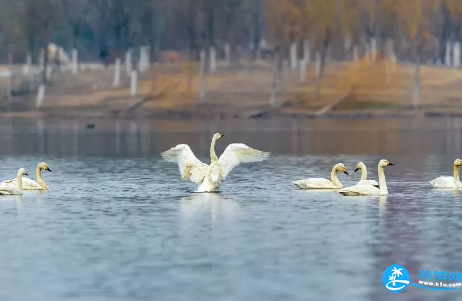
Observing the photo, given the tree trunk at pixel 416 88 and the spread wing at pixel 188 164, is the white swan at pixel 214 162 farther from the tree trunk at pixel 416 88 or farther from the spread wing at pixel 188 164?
the tree trunk at pixel 416 88

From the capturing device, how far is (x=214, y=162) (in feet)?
97.9

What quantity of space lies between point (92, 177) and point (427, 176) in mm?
8807

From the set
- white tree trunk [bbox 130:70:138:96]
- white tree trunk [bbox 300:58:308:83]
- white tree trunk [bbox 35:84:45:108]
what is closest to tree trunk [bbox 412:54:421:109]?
white tree trunk [bbox 300:58:308:83]

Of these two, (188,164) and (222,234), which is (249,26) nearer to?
(188,164)

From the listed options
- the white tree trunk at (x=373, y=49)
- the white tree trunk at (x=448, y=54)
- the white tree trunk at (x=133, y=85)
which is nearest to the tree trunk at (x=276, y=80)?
the white tree trunk at (x=373, y=49)

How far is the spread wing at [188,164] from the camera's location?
97.9 feet

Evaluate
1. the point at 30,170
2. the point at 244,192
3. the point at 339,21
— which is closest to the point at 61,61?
the point at 339,21

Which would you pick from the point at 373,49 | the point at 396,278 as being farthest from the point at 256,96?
the point at 396,278

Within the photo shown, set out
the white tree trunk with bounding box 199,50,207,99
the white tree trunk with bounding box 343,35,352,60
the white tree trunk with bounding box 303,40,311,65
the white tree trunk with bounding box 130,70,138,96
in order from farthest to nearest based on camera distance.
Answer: the white tree trunk with bounding box 343,35,352,60
the white tree trunk with bounding box 303,40,311,65
the white tree trunk with bounding box 130,70,138,96
the white tree trunk with bounding box 199,50,207,99

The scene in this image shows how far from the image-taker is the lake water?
58.6 feet

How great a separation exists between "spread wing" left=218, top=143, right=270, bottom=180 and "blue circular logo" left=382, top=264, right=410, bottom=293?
10962 mm

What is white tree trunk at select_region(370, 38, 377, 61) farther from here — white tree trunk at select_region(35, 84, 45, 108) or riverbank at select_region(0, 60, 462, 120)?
white tree trunk at select_region(35, 84, 45, 108)

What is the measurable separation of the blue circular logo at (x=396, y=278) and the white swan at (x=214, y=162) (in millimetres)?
11006

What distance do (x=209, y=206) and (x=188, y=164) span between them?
239cm
